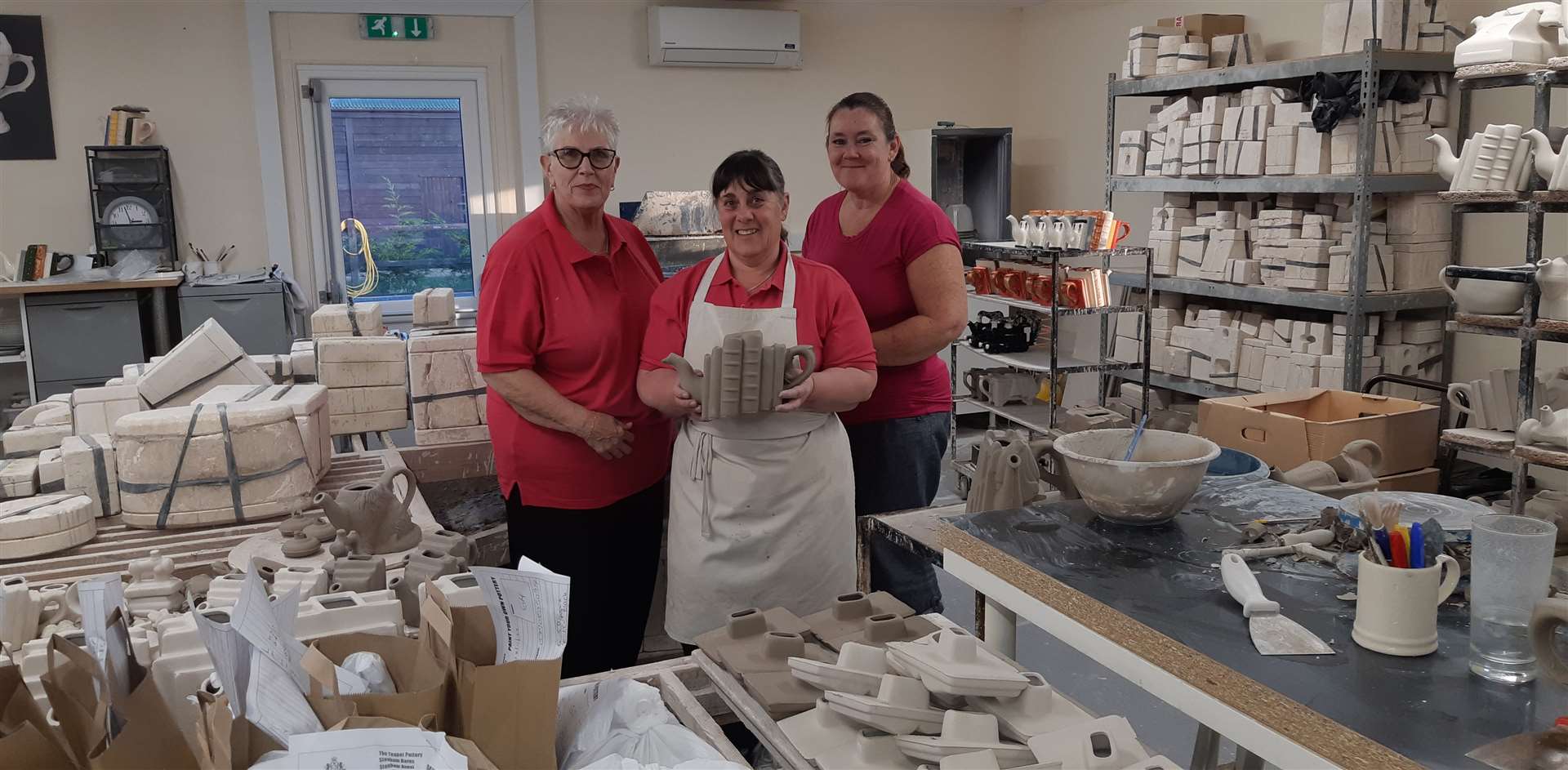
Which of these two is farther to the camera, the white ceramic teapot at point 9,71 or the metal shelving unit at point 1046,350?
the white ceramic teapot at point 9,71

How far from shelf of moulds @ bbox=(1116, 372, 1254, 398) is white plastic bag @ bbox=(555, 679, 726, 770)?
4650 millimetres

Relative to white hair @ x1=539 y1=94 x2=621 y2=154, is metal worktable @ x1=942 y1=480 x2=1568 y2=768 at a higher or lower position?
lower

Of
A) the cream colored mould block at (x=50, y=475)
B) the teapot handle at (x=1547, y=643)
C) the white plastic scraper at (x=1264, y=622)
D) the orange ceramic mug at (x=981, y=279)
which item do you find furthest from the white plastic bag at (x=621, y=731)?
the orange ceramic mug at (x=981, y=279)

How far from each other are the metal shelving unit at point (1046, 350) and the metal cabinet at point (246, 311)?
405 cm

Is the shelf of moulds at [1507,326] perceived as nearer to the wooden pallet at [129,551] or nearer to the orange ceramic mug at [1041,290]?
the orange ceramic mug at [1041,290]

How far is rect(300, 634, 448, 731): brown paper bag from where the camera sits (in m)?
1.14

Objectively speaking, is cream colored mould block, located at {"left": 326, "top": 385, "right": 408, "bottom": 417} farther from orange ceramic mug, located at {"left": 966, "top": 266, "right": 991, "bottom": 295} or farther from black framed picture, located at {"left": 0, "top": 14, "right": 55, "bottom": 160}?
black framed picture, located at {"left": 0, "top": 14, "right": 55, "bottom": 160}

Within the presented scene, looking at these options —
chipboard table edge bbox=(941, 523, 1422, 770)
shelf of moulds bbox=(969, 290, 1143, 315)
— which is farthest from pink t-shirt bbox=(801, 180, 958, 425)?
shelf of moulds bbox=(969, 290, 1143, 315)

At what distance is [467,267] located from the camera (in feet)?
24.4

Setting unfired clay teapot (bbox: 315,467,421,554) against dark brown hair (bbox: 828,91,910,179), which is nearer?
unfired clay teapot (bbox: 315,467,421,554)

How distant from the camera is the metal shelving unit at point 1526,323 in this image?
11.1ft

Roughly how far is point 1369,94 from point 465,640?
4644 mm

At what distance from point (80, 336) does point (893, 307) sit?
557 centimetres

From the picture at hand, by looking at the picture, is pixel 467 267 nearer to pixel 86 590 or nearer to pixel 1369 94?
pixel 1369 94
